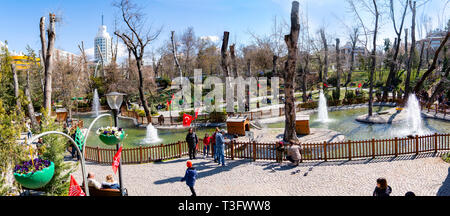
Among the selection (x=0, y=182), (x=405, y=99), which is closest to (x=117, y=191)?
(x=0, y=182)

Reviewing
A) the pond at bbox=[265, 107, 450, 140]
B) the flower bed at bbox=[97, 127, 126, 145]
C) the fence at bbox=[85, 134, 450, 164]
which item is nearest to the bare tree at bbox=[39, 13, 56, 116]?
the fence at bbox=[85, 134, 450, 164]

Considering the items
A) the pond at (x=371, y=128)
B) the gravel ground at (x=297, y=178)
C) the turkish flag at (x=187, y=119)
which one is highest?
the turkish flag at (x=187, y=119)

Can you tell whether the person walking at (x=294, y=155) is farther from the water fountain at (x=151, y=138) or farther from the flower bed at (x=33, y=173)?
the water fountain at (x=151, y=138)

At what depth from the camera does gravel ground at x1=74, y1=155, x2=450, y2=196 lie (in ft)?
29.2

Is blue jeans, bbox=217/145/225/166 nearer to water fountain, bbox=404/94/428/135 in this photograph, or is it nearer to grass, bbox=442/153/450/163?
grass, bbox=442/153/450/163

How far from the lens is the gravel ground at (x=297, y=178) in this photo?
8906 mm

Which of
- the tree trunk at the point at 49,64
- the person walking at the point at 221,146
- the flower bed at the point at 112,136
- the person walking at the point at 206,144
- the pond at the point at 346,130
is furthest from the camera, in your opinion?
the pond at the point at 346,130

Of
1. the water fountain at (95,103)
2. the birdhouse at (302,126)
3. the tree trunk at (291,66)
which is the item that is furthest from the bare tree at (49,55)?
the water fountain at (95,103)

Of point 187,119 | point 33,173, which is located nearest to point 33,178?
point 33,173

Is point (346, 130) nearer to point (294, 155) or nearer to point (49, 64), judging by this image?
point (294, 155)

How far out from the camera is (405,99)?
27.4 metres

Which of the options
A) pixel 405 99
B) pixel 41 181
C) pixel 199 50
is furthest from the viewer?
pixel 199 50
